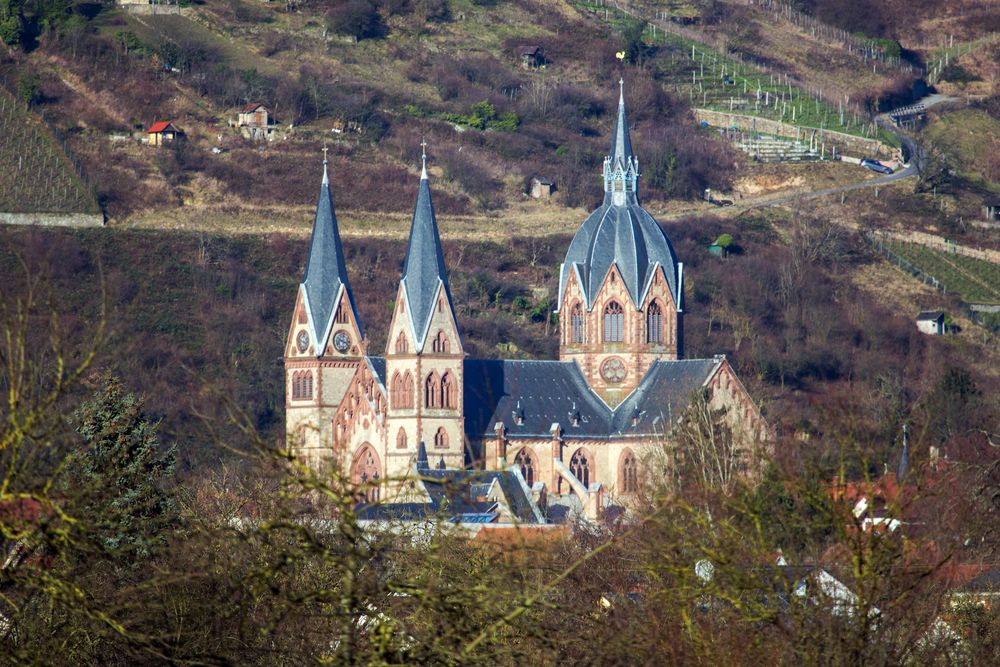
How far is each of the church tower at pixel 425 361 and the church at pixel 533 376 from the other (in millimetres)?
49

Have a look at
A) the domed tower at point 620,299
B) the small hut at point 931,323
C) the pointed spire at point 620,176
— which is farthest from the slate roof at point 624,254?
the small hut at point 931,323

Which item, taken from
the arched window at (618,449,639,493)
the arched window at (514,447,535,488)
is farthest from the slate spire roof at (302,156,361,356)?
the arched window at (618,449,639,493)

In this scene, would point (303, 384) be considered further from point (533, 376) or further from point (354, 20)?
point (354, 20)

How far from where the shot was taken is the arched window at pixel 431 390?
76.1 meters

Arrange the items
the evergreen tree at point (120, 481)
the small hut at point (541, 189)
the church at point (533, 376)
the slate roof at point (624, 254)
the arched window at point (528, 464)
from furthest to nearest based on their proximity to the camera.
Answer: the small hut at point (541, 189), the slate roof at point (624, 254), the arched window at point (528, 464), the church at point (533, 376), the evergreen tree at point (120, 481)

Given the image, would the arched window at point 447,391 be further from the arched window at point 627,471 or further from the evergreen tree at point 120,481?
the evergreen tree at point 120,481

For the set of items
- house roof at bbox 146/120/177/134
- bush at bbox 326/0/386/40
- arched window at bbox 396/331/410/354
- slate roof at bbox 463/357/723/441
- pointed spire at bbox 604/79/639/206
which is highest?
bush at bbox 326/0/386/40

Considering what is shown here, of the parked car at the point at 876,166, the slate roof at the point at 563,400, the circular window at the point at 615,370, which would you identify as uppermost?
the parked car at the point at 876,166

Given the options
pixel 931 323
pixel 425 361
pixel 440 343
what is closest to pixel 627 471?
pixel 440 343

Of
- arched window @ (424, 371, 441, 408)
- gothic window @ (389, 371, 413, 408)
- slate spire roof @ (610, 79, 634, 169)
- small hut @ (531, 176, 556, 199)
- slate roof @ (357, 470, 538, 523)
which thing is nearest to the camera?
slate roof @ (357, 470, 538, 523)

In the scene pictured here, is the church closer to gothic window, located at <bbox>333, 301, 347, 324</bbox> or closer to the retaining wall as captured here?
gothic window, located at <bbox>333, 301, 347, 324</bbox>

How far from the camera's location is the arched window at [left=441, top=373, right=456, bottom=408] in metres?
76.4

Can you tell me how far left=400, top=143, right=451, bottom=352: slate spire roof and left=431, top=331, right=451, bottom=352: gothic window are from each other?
512 mm

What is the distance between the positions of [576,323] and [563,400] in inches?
140
